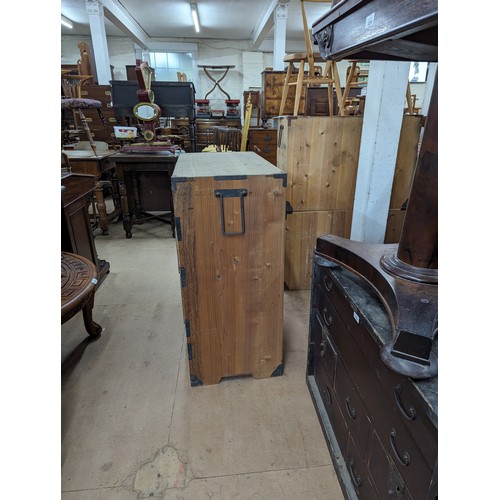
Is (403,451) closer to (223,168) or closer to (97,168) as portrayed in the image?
(223,168)

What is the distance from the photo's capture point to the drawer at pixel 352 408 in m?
0.91

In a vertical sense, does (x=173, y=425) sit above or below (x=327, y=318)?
→ below

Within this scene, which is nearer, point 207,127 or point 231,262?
point 231,262

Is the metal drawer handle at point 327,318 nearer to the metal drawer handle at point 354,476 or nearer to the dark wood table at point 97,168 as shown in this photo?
the metal drawer handle at point 354,476

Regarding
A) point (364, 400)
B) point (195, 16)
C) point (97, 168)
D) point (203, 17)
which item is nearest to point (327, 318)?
point (364, 400)

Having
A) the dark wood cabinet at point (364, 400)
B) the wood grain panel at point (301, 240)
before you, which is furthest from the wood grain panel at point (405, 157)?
the dark wood cabinet at point (364, 400)

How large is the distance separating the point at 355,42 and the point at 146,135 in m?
3.09

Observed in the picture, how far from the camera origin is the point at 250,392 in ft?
4.94

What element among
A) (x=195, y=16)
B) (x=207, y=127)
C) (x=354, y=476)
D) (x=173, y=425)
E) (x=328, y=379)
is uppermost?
(x=195, y=16)

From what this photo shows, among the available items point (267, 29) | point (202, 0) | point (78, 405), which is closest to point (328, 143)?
point (78, 405)

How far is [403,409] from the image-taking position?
0.67m

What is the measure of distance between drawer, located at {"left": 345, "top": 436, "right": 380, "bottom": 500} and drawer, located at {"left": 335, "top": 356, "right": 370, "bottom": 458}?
0.04 m

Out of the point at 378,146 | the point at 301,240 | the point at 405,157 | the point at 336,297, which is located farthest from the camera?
the point at 301,240

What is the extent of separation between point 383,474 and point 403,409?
0.26 meters
